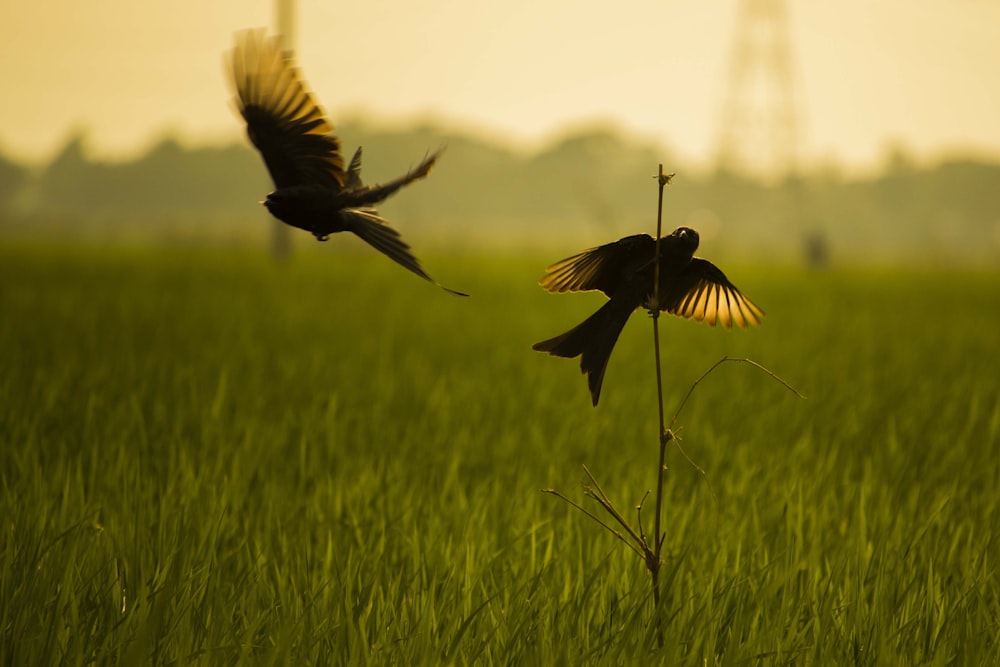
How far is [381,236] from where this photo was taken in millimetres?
695

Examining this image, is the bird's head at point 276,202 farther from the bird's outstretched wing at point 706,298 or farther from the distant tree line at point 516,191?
the distant tree line at point 516,191

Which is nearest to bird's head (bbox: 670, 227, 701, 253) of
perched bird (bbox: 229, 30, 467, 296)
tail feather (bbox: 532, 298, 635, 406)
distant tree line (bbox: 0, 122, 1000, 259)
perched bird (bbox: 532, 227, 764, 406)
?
perched bird (bbox: 532, 227, 764, 406)

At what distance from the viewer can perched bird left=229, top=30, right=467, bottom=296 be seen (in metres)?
0.73

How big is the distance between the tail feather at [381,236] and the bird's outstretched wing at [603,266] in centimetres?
37

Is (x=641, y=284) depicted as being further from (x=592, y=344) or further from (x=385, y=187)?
(x=385, y=187)

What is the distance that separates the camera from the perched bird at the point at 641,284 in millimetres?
950

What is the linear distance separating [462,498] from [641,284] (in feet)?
4.62

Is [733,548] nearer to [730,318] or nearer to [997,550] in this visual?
[997,550]

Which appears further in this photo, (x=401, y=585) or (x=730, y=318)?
(x=401, y=585)

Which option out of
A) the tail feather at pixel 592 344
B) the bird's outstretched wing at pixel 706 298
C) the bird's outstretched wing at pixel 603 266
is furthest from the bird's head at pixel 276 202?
the bird's outstretched wing at pixel 706 298

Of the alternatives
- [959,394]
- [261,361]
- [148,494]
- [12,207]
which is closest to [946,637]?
[148,494]

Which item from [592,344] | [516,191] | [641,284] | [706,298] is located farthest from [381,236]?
[516,191]

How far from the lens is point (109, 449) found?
2805mm

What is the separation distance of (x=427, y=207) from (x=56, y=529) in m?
111
